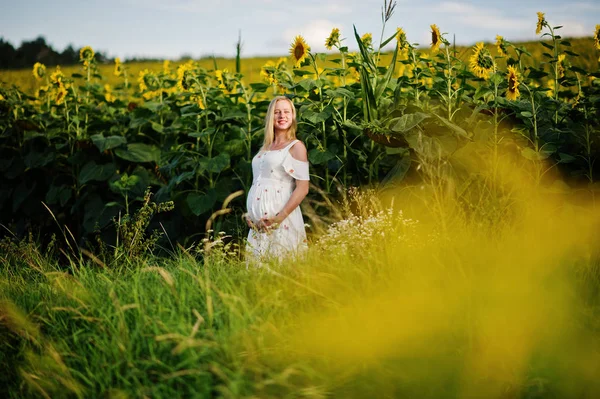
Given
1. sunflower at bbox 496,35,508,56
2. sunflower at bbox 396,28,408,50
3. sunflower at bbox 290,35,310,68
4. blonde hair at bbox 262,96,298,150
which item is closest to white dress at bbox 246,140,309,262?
blonde hair at bbox 262,96,298,150

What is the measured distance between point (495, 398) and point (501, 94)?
9.13 feet

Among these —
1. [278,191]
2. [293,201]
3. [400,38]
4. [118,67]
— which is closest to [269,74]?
[400,38]

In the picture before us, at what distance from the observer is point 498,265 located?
103 inches

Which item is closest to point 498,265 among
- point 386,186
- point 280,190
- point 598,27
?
point 386,186

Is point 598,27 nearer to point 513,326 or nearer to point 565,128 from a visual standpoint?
point 565,128

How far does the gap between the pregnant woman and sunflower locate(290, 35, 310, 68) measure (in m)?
0.40

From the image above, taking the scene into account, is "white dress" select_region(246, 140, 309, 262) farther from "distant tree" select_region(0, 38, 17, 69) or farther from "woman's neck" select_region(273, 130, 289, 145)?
"distant tree" select_region(0, 38, 17, 69)

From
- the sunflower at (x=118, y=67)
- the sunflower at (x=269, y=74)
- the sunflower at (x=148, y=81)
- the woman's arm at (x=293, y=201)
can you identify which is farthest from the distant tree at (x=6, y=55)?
the woman's arm at (x=293, y=201)

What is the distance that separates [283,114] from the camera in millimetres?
4039

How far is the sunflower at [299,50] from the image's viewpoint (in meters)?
4.29

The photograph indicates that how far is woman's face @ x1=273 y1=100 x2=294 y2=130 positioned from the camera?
13.3ft

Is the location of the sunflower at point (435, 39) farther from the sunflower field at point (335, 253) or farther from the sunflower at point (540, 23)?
the sunflower at point (540, 23)

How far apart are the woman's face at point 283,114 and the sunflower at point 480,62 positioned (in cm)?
120

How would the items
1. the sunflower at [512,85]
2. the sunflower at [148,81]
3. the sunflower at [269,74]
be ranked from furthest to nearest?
1. the sunflower at [148,81]
2. the sunflower at [269,74]
3. the sunflower at [512,85]
